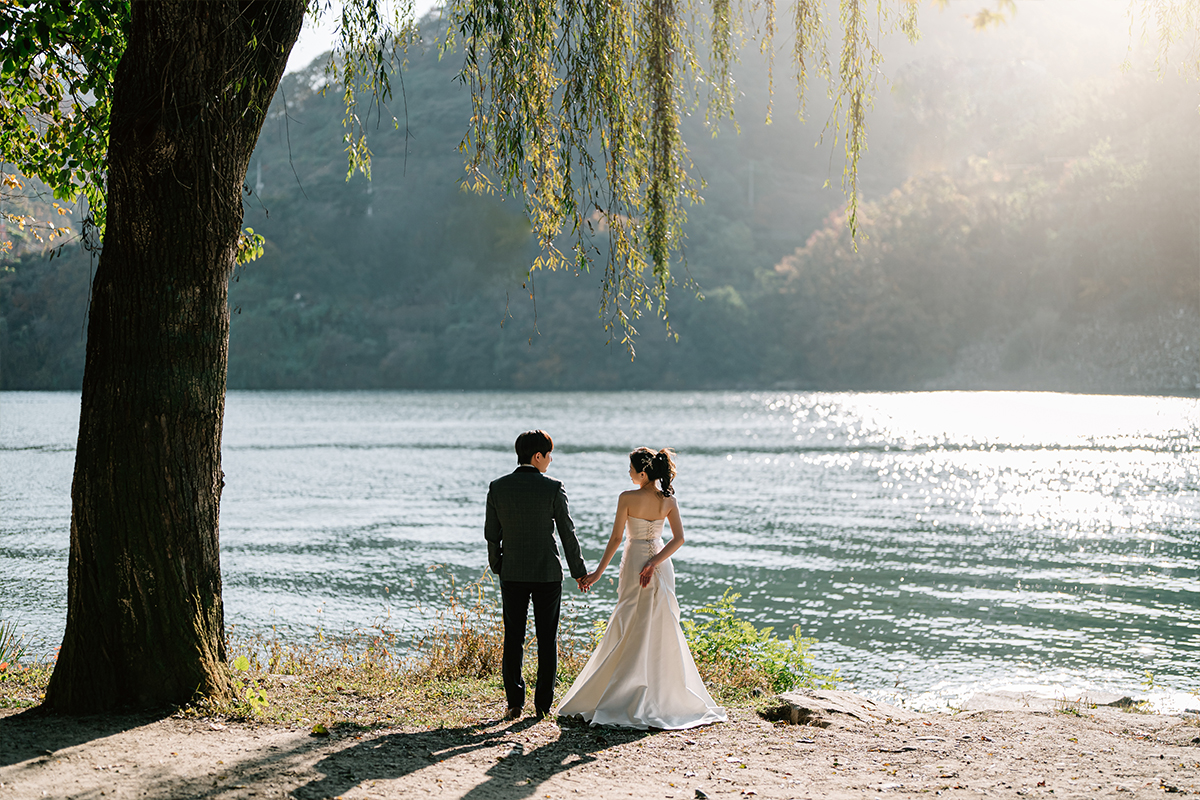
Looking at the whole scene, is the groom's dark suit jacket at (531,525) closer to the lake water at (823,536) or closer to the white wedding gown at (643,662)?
the white wedding gown at (643,662)

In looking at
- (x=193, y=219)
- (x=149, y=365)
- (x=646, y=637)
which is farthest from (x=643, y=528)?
(x=193, y=219)

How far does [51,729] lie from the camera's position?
5867 millimetres

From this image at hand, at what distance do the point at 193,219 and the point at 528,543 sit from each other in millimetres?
2893

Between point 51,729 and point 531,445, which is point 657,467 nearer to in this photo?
point 531,445

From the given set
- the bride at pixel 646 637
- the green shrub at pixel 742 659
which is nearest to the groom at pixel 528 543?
the bride at pixel 646 637

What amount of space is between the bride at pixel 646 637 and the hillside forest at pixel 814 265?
3056 inches

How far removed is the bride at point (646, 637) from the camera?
23.3 ft

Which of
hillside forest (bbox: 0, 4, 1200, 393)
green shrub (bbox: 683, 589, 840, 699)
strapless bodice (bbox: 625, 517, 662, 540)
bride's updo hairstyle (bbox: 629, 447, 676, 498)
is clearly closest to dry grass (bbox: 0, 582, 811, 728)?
green shrub (bbox: 683, 589, 840, 699)

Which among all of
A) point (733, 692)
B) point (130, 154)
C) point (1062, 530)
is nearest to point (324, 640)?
point (733, 692)

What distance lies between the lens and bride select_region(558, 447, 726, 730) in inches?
279

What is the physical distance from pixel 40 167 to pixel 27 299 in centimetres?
8154

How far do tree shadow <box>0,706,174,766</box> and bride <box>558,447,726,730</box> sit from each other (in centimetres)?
274

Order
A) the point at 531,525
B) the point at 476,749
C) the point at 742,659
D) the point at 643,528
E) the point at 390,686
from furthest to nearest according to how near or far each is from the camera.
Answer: the point at 742,659 < the point at 390,686 < the point at 643,528 < the point at 531,525 < the point at 476,749

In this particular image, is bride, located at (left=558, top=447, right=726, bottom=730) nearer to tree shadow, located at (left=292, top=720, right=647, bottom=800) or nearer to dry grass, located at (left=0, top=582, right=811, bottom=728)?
tree shadow, located at (left=292, top=720, right=647, bottom=800)
